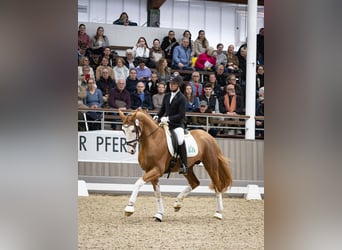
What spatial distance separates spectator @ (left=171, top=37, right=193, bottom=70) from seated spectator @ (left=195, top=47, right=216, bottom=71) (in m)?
0.15

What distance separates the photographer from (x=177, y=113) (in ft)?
18.1

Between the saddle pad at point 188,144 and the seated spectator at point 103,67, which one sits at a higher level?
the seated spectator at point 103,67

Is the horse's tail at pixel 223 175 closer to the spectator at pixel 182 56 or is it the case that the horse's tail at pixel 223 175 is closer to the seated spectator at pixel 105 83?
the seated spectator at pixel 105 83

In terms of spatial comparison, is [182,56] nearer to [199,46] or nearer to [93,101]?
[199,46]

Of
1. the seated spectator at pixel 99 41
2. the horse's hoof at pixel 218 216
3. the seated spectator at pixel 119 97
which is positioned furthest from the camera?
the seated spectator at pixel 99 41

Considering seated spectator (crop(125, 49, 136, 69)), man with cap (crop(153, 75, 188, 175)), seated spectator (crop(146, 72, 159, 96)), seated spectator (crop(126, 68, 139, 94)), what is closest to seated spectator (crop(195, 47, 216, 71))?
seated spectator (crop(125, 49, 136, 69))

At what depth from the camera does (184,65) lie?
353 inches

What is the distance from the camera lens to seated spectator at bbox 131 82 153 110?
25.3 feet

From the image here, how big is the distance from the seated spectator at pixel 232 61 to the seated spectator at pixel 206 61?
9.3 inches

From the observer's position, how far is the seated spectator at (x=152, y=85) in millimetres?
7971

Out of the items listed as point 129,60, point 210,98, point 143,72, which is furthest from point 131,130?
point 129,60

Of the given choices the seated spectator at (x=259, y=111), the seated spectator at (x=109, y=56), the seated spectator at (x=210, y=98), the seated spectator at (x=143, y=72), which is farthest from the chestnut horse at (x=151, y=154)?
the seated spectator at (x=109, y=56)

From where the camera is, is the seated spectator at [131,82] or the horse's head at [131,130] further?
the seated spectator at [131,82]
